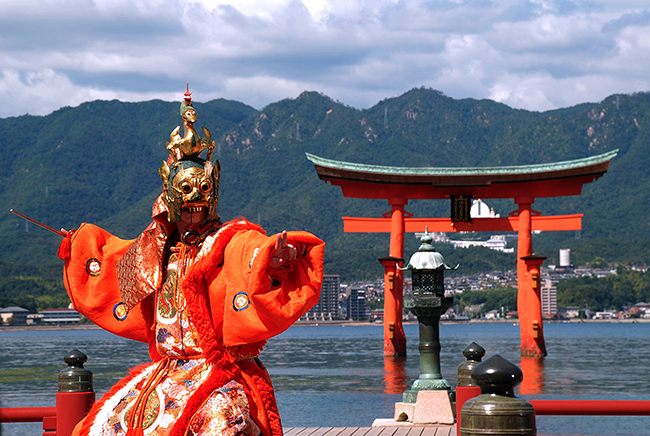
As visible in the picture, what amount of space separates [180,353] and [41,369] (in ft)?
82.0

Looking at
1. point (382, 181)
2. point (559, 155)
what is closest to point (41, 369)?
point (382, 181)

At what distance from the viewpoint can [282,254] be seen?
12.9 feet

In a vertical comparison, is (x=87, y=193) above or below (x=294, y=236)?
above

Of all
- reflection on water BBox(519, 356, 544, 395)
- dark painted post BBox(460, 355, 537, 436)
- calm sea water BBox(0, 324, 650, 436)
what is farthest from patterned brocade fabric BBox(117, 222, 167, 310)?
reflection on water BBox(519, 356, 544, 395)

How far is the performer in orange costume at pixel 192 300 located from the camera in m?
3.96

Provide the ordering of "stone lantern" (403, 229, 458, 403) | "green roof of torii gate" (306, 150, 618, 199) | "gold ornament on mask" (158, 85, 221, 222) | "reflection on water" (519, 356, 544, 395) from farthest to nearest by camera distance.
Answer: "green roof of torii gate" (306, 150, 618, 199) < "reflection on water" (519, 356, 544, 395) < "stone lantern" (403, 229, 458, 403) < "gold ornament on mask" (158, 85, 221, 222)

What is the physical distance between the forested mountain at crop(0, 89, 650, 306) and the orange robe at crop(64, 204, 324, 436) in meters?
92.8

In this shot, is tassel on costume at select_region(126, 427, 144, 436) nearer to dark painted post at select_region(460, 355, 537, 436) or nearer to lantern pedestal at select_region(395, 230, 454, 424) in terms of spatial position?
dark painted post at select_region(460, 355, 537, 436)

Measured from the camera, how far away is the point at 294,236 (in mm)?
4008

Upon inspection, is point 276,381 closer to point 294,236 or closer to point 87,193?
point 294,236

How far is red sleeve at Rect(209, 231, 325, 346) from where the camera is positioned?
395cm

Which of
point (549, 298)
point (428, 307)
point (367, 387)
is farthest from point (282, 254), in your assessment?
point (549, 298)

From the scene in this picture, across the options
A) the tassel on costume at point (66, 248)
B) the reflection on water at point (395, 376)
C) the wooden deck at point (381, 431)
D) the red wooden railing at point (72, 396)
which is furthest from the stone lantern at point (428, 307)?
the reflection on water at point (395, 376)

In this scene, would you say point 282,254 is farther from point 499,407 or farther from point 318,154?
point 318,154
